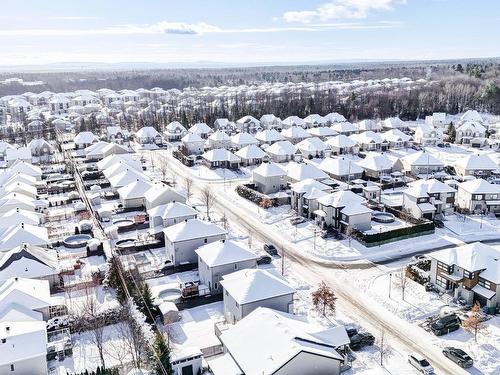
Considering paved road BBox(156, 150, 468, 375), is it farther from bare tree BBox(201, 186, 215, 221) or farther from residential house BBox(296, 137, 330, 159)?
residential house BBox(296, 137, 330, 159)

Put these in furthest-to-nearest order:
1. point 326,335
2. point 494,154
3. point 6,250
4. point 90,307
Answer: point 494,154
point 6,250
point 90,307
point 326,335

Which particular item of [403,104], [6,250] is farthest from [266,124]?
[6,250]

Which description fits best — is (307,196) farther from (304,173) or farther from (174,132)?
(174,132)

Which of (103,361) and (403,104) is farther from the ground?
(403,104)

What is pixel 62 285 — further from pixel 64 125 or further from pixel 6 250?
pixel 64 125

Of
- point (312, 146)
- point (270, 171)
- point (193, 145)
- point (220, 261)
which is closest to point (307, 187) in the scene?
point (270, 171)

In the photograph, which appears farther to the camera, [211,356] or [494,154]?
[494,154]

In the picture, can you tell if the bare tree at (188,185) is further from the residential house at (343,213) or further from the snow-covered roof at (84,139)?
the snow-covered roof at (84,139)
